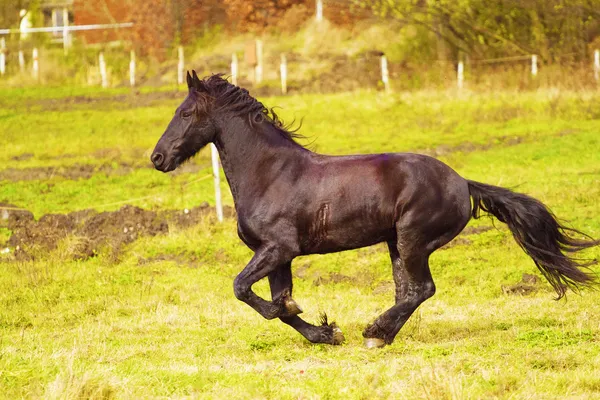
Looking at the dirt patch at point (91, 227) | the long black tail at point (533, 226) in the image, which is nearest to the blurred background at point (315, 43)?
the dirt patch at point (91, 227)

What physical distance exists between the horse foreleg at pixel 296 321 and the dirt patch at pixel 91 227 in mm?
6425

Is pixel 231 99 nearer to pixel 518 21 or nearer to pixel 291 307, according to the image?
pixel 291 307

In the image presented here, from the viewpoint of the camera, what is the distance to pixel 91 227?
53.6 ft

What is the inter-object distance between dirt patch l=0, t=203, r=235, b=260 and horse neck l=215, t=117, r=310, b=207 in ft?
20.5

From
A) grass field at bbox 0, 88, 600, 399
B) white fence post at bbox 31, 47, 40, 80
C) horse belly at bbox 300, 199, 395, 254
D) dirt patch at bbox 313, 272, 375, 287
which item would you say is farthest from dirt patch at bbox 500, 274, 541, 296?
white fence post at bbox 31, 47, 40, 80

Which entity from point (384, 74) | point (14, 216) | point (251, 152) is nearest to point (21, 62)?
point (384, 74)

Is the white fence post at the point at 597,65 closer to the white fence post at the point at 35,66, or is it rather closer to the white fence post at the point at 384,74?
the white fence post at the point at 384,74

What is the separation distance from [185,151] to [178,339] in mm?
1776

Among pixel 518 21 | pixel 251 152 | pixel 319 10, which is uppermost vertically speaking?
pixel 319 10

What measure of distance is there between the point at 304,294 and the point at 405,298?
12.0ft

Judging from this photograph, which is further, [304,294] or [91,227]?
[91,227]

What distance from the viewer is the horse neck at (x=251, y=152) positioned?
8.70 m

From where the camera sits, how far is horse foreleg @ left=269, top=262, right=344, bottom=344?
28.2 feet

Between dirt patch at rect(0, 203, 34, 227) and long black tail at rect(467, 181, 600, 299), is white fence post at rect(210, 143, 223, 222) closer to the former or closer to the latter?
dirt patch at rect(0, 203, 34, 227)
